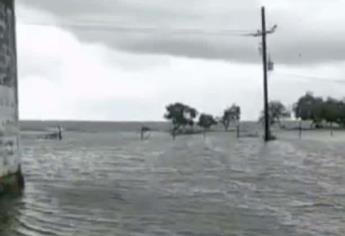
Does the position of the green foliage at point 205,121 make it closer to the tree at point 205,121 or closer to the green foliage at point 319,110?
the tree at point 205,121

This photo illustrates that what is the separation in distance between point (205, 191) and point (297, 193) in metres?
2.79

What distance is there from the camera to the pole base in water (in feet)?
77.2

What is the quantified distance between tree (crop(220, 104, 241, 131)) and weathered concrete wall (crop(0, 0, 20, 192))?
120443mm

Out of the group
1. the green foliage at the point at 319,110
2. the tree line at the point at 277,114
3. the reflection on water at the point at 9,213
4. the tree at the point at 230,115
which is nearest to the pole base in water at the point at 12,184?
the reflection on water at the point at 9,213

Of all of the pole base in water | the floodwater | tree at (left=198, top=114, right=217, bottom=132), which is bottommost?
the floodwater

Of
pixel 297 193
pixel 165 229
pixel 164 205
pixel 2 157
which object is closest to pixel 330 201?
pixel 297 193

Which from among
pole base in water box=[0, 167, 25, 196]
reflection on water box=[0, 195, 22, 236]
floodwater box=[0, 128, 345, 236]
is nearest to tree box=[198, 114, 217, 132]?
floodwater box=[0, 128, 345, 236]

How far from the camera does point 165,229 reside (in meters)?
17.7

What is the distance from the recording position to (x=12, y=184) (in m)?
24.9

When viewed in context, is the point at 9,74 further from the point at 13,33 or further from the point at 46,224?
the point at 46,224

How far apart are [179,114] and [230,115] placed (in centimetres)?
1288

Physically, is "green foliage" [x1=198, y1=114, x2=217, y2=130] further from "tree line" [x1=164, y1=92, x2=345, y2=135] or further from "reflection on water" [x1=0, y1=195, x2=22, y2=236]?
"reflection on water" [x1=0, y1=195, x2=22, y2=236]

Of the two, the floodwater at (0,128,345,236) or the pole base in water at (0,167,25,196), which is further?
the pole base in water at (0,167,25,196)

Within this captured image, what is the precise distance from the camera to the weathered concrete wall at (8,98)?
23.1 metres
